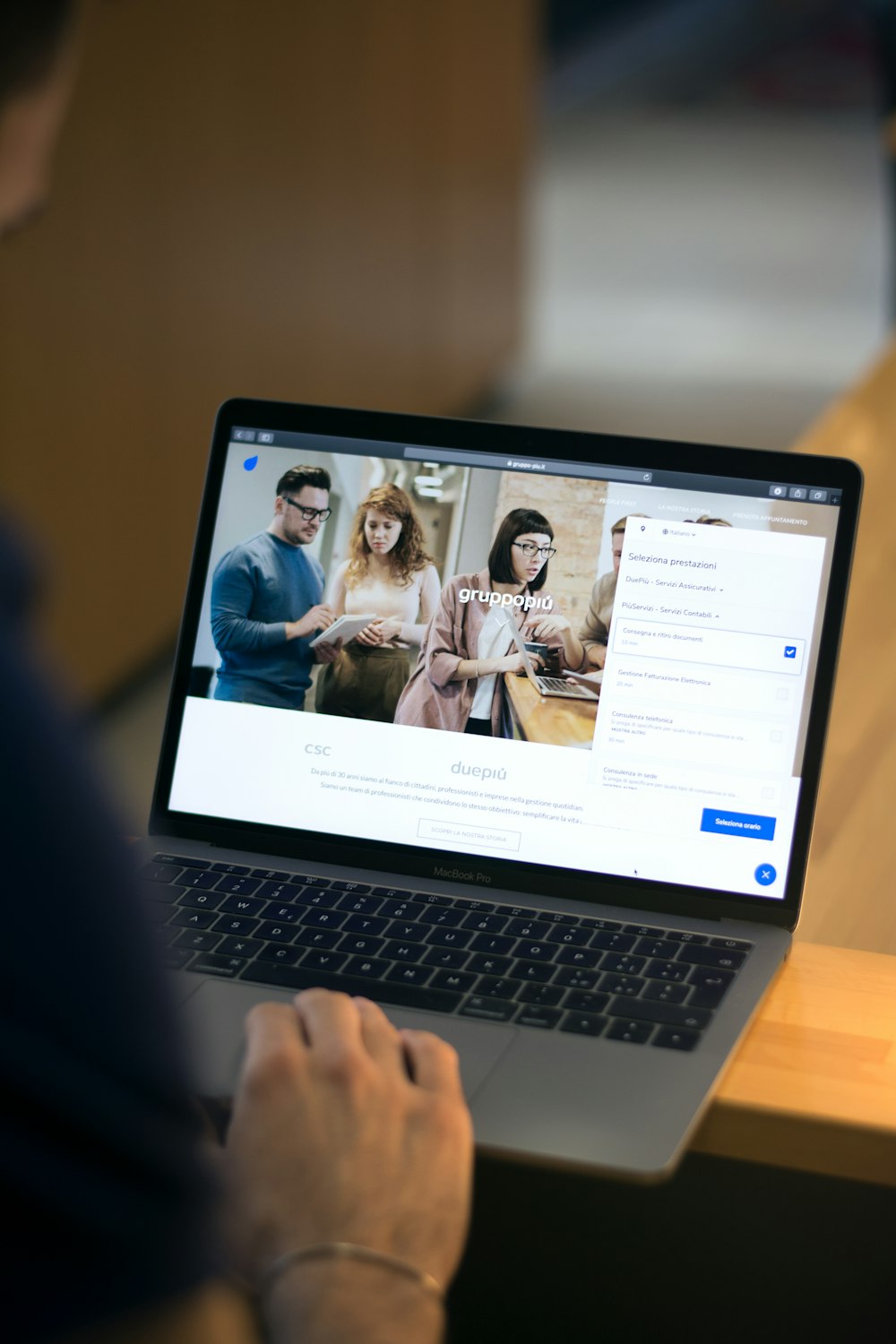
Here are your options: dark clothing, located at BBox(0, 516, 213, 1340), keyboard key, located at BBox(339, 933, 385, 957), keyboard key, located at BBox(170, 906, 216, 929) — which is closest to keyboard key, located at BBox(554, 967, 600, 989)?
keyboard key, located at BBox(339, 933, 385, 957)

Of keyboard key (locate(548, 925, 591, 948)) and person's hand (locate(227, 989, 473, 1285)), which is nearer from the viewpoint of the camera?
person's hand (locate(227, 989, 473, 1285))

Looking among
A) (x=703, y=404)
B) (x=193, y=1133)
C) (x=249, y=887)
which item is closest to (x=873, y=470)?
(x=249, y=887)

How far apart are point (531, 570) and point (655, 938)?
23 cm

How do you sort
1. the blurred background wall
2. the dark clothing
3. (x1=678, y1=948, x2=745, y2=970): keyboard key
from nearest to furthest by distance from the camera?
the dark clothing < (x1=678, y1=948, x2=745, y2=970): keyboard key < the blurred background wall

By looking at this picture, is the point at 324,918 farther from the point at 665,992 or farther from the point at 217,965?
the point at 665,992

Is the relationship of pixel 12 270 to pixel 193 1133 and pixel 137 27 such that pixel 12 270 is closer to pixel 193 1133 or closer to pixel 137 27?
pixel 137 27

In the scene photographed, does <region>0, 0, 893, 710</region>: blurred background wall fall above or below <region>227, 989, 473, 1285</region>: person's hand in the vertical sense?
above

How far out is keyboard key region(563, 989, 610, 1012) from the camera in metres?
0.74

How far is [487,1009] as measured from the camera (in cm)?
74

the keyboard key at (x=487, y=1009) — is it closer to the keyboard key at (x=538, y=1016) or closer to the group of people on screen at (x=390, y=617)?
the keyboard key at (x=538, y=1016)

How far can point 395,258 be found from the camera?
3959 mm

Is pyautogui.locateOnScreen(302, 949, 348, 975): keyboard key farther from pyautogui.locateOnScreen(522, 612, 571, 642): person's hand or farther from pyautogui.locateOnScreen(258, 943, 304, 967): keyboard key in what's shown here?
pyautogui.locateOnScreen(522, 612, 571, 642): person's hand

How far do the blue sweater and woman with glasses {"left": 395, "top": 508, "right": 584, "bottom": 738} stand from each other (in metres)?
0.08

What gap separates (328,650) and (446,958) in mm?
218
